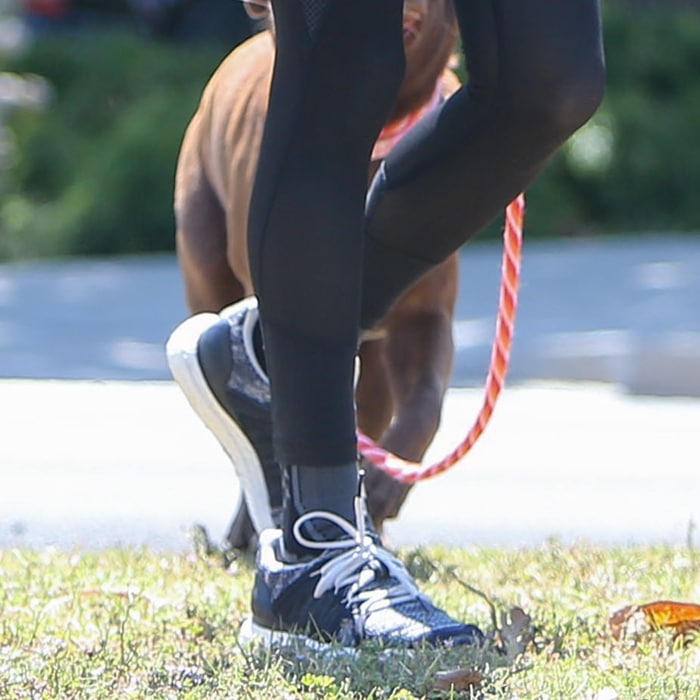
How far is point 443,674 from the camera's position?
2410 mm

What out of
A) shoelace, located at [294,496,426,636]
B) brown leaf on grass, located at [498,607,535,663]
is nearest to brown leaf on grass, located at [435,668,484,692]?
Result: brown leaf on grass, located at [498,607,535,663]

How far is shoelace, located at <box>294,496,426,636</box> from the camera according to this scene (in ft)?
8.70

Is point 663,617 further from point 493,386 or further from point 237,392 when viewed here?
point 237,392

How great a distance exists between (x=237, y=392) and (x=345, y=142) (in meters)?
0.59

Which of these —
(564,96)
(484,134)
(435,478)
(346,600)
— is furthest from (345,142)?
(435,478)

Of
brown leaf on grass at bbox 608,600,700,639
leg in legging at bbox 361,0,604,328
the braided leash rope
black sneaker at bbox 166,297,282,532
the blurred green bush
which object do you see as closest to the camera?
leg in legging at bbox 361,0,604,328

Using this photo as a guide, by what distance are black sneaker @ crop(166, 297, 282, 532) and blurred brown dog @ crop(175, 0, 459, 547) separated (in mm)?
481

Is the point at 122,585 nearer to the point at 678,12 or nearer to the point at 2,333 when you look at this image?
the point at 2,333

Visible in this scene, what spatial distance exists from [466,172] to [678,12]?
36.7ft

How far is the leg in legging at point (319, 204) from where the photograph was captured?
2.55 metres

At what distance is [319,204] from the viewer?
2576 millimetres

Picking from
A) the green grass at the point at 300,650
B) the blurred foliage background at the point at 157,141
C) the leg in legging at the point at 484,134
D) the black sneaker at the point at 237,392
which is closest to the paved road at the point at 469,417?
the green grass at the point at 300,650

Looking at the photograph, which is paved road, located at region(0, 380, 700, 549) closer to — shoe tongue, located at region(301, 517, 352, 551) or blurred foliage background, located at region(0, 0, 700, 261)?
shoe tongue, located at region(301, 517, 352, 551)

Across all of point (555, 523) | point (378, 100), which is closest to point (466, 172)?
point (378, 100)
